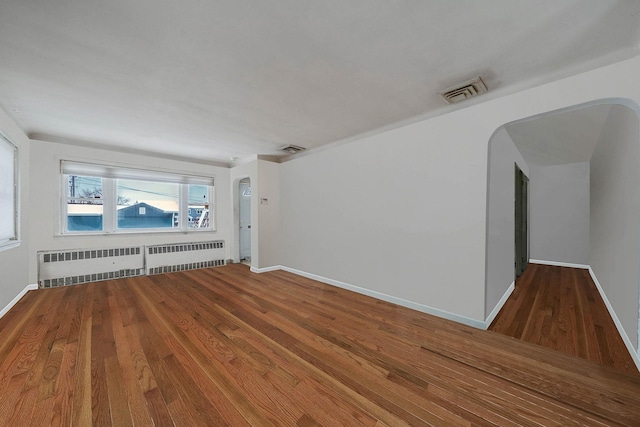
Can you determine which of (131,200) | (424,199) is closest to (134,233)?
(131,200)

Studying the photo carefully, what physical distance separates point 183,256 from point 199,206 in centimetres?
126

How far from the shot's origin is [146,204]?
515cm

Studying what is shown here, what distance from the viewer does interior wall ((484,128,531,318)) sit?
2.73 meters

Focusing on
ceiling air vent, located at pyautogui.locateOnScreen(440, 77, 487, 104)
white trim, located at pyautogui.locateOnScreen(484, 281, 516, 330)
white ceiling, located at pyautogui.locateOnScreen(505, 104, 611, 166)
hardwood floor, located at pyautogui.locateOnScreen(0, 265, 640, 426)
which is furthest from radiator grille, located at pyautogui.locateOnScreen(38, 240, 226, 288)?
white ceiling, located at pyautogui.locateOnScreen(505, 104, 611, 166)

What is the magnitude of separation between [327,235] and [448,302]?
7.21 feet

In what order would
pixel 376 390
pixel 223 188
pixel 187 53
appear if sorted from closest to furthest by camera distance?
pixel 376 390 < pixel 187 53 < pixel 223 188

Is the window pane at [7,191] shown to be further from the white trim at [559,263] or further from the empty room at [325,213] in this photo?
the white trim at [559,263]

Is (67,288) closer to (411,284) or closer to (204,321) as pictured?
(204,321)

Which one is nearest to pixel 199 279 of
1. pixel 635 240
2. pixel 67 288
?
pixel 67 288

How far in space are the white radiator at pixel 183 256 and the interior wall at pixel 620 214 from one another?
6.67m

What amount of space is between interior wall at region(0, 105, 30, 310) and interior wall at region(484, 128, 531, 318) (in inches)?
234

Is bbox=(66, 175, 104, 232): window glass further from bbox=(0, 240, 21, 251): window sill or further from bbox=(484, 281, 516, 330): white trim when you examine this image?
bbox=(484, 281, 516, 330): white trim

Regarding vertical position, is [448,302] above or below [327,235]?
below

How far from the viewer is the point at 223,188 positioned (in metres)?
6.12
